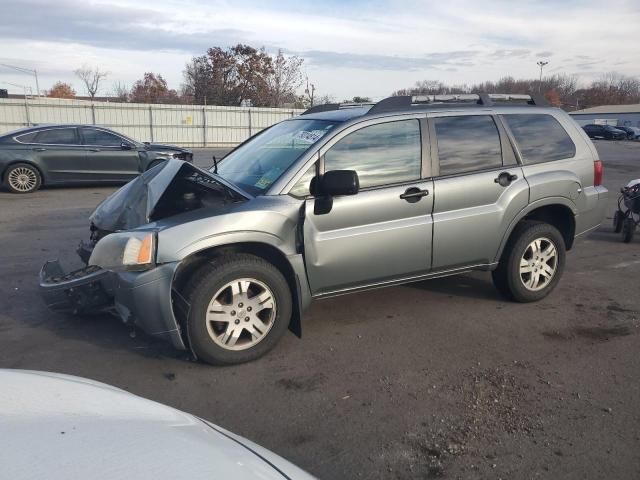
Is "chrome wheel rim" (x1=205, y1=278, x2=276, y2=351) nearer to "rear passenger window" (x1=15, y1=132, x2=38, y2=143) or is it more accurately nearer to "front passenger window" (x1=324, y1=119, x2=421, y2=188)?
"front passenger window" (x1=324, y1=119, x2=421, y2=188)

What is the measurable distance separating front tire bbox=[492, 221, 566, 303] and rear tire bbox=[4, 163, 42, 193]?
10.8 metres

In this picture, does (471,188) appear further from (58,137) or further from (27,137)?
(27,137)

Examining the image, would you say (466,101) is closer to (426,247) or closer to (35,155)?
(426,247)

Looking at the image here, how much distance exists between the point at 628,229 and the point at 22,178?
38.9 feet

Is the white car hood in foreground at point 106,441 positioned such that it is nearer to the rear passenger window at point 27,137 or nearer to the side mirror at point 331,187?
the side mirror at point 331,187

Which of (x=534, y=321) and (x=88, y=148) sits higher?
(x=88, y=148)

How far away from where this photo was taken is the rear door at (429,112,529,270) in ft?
15.6

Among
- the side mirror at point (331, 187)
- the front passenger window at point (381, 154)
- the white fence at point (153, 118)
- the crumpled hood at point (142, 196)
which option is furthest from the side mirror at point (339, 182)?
the white fence at point (153, 118)

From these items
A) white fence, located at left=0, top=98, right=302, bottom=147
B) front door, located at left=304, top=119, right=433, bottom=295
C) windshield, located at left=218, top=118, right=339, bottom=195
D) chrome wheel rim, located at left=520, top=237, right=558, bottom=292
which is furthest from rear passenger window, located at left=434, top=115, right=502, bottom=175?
white fence, located at left=0, top=98, right=302, bottom=147

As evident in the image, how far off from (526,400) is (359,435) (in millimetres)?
1164

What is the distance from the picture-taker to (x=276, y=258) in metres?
4.23

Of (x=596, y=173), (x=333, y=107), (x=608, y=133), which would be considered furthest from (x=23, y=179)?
(x=608, y=133)

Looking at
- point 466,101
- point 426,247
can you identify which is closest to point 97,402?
point 426,247

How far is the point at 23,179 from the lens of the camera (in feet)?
40.3
